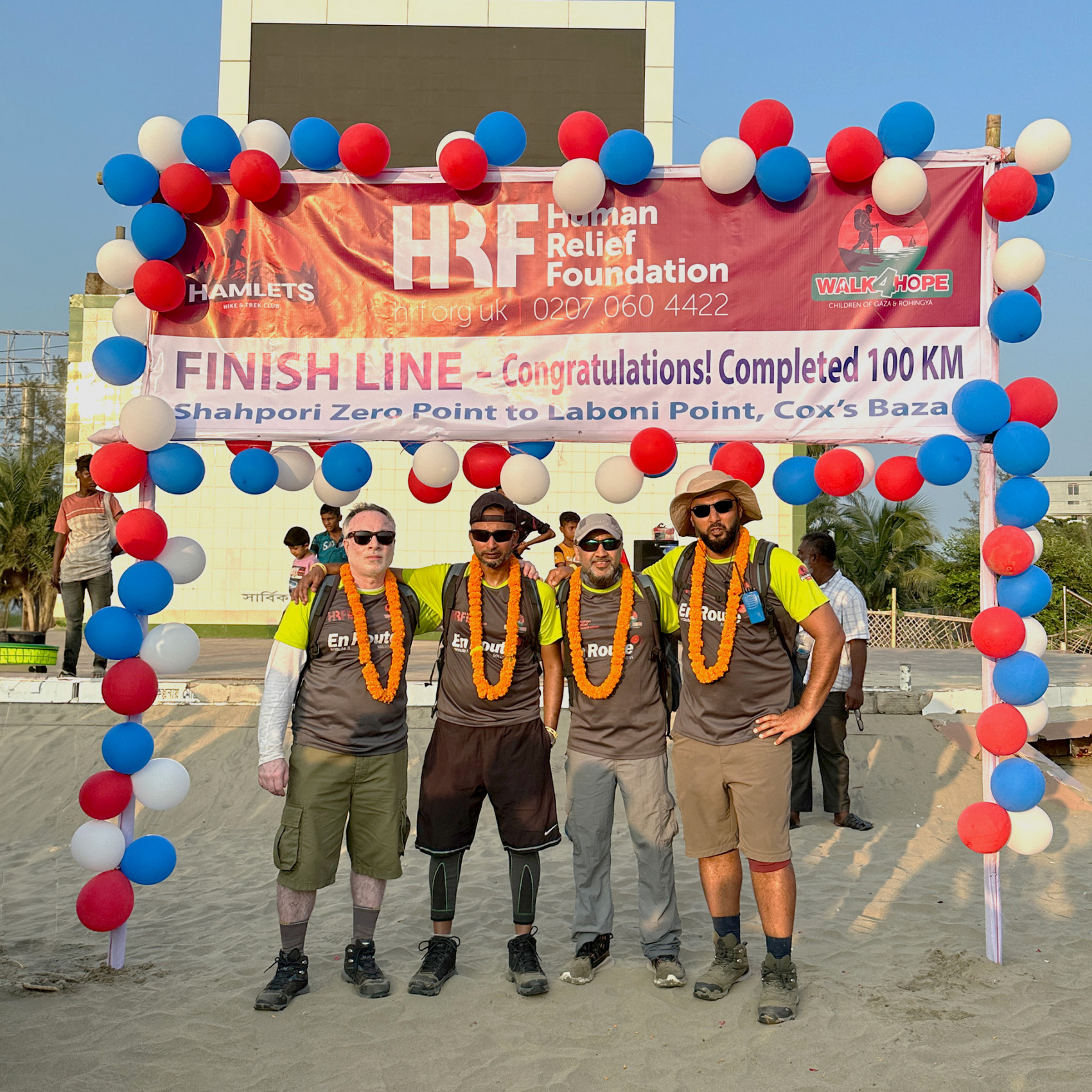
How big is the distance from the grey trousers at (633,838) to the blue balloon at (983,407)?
7.34ft

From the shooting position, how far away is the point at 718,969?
14.5ft

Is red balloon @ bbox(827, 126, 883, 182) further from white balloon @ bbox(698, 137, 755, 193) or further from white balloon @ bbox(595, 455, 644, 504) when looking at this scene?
white balloon @ bbox(595, 455, 644, 504)

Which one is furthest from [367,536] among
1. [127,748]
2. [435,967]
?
[435,967]

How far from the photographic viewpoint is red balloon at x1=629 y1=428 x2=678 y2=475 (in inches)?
202

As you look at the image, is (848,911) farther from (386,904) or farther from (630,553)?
(630,553)

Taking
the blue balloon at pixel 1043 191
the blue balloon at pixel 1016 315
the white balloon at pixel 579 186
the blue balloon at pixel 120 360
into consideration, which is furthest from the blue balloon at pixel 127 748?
the blue balloon at pixel 1043 191

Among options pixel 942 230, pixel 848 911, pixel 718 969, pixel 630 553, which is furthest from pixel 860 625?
pixel 630 553

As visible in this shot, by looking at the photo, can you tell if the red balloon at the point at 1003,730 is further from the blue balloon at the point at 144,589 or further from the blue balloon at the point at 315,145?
the blue balloon at the point at 315,145

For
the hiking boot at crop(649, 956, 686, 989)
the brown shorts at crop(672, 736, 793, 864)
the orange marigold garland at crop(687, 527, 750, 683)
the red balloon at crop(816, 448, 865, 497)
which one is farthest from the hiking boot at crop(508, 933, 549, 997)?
the red balloon at crop(816, 448, 865, 497)

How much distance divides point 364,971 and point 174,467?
262cm

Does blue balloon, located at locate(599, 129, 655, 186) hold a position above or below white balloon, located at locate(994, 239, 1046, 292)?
above

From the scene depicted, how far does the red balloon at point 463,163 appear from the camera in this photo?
17.1ft

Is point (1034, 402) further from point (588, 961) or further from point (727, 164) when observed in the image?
point (588, 961)

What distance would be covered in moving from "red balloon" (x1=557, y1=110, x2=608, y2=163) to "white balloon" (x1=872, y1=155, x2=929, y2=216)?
1439 mm
